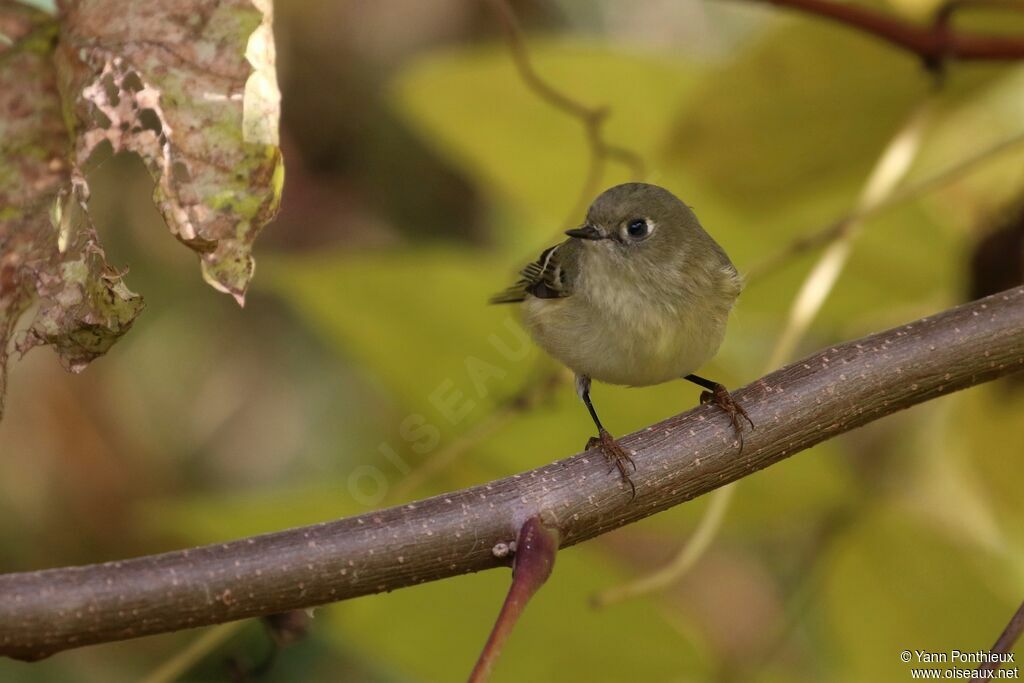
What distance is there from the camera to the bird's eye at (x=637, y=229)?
2.67 metres

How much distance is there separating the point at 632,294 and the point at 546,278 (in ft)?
0.86

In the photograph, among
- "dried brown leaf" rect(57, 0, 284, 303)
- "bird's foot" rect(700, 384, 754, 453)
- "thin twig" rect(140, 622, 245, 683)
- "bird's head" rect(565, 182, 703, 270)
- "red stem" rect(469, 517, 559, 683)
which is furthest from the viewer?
"bird's head" rect(565, 182, 703, 270)

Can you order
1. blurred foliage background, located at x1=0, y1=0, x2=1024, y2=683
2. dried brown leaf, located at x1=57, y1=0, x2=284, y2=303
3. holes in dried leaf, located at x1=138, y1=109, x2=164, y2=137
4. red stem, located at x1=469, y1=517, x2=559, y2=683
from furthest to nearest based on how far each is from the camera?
1. blurred foliage background, located at x1=0, y1=0, x2=1024, y2=683
2. holes in dried leaf, located at x1=138, y1=109, x2=164, y2=137
3. dried brown leaf, located at x1=57, y1=0, x2=284, y2=303
4. red stem, located at x1=469, y1=517, x2=559, y2=683

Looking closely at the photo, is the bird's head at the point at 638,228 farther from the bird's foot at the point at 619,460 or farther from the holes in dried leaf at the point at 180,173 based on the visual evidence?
the holes in dried leaf at the point at 180,173

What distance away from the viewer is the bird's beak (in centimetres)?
263

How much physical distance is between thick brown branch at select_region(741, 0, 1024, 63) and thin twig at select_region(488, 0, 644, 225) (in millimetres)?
505

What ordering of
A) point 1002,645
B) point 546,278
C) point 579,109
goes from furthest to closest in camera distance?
1. point 546,278
2. point 579,109
3. point 1002,645

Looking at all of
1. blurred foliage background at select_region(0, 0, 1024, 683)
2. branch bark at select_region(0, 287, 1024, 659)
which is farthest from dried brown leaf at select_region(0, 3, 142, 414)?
blurred foliage background at select_region(0, 0, 1024, 683)

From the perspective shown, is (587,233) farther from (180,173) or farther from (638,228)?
(180,173)

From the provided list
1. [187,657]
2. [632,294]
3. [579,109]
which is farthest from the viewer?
[632,294]

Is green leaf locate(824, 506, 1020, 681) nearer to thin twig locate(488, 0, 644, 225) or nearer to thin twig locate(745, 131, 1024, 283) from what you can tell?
thin twig locate(745, 131, 1024, 283)

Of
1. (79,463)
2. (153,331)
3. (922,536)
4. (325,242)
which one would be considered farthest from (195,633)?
(922,536)

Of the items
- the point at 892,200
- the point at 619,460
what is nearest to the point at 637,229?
the point at 892,200

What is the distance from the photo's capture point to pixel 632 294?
2586mm
